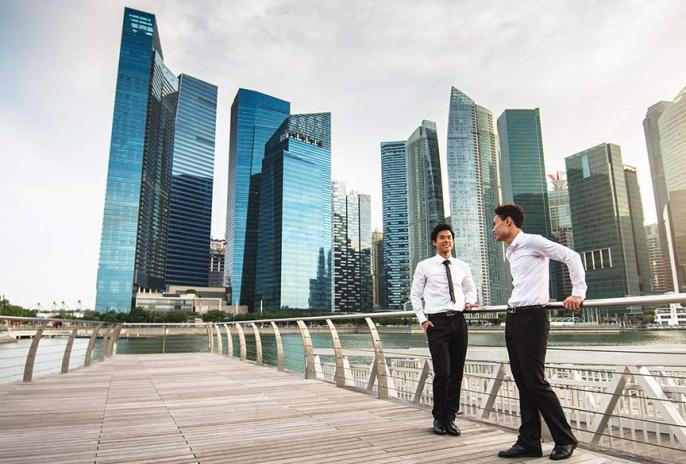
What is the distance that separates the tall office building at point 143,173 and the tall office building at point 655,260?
126 meters

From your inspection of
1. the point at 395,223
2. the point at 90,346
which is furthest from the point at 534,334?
the point at 395,223

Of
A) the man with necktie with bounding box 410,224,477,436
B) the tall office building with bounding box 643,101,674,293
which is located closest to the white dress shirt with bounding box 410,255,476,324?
the man with necktie with bounding box 410,224,477,436

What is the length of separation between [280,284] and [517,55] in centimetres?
8735

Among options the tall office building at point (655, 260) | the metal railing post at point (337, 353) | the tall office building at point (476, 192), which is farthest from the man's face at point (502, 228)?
the tall office building at point (655, 260)

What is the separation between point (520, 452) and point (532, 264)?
1.07m

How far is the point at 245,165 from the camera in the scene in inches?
5792

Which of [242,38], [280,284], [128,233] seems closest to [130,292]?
[128,233]

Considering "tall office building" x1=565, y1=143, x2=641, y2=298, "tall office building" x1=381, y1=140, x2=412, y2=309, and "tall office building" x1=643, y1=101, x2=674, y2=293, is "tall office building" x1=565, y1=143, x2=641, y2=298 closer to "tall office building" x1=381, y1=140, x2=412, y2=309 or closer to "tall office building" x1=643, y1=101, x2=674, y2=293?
"tall office building" x1=643, y1=101, x2=674, y2=293

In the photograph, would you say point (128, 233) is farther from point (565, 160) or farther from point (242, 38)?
point (565, 160)

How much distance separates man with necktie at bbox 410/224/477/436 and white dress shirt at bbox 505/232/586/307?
1.62 ft

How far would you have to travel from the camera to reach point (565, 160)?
123 meters

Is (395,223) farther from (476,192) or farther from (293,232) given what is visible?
(293,232)

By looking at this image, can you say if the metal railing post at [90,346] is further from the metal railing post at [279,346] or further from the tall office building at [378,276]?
the tall office building at [378,276]

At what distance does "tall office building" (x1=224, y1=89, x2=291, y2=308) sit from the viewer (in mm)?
133500
